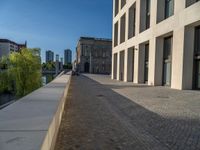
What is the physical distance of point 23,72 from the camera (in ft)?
127

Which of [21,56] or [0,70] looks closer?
[21,56]

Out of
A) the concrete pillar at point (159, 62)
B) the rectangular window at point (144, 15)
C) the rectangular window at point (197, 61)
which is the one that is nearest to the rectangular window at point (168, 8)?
the concrete pillar at point (159, 62)

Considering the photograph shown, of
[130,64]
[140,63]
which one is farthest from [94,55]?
[140,63]

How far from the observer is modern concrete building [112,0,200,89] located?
19.5 meters

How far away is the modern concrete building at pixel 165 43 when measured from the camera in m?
19.5

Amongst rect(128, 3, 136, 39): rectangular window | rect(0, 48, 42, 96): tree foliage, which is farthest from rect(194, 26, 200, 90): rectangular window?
rect(0, 48, 42, 96): tree foliage

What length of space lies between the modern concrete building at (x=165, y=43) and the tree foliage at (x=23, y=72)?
13293 mm

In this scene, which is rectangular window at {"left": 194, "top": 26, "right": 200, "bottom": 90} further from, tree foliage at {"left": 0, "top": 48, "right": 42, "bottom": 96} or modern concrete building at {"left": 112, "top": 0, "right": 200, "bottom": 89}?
tree foliage at {"left": 0, "top": 48, "right": 42, "bottom": 96}

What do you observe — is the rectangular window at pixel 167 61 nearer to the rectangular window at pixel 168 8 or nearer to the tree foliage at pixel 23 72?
the rectangular window at pixel 168 8

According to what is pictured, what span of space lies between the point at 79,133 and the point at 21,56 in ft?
118

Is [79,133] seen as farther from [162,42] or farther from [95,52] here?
[95,52]

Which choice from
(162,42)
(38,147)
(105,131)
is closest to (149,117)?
(105,131)

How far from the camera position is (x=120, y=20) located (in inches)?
1610

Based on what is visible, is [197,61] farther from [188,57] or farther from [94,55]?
[94,55]
